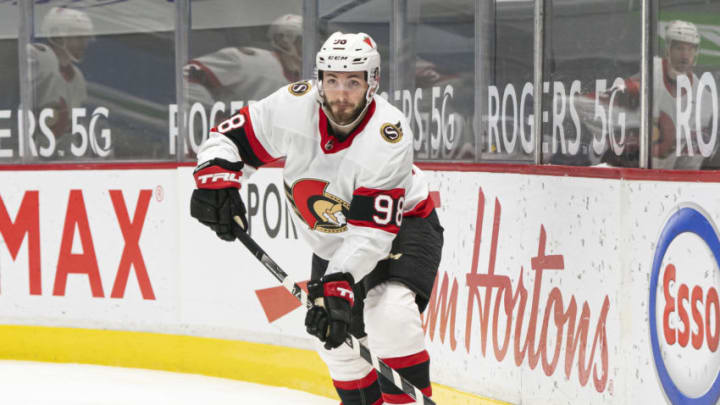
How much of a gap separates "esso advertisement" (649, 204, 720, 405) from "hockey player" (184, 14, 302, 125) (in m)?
2.89

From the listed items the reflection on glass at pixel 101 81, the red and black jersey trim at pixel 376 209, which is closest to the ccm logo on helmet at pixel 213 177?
the red and black jersey trim at pixel 376 209

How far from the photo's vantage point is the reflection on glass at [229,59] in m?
5.98

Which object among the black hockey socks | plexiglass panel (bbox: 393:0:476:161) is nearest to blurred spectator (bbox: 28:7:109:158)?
plexiglass panel (bbox: 393:0:476:161)

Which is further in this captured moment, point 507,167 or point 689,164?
point 507,167

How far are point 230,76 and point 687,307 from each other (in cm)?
339

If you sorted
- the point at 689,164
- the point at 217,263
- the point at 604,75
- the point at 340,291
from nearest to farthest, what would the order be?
the point at 340,291 < the point at 689,164 < the point at 604,75 < the point at 217,263

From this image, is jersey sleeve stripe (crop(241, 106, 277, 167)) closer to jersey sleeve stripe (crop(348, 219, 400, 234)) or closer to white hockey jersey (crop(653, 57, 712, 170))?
jersey sleeve stripe (crop(348, 219, 400, 234))

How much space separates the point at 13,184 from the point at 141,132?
0.66m

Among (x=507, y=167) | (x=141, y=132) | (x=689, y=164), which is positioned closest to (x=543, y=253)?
(x=507, y=167)

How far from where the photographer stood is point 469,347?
448 cm

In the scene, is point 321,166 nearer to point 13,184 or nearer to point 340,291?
point 340,291

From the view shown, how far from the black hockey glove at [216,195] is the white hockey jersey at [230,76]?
256 centimetres

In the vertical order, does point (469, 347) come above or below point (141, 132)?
below

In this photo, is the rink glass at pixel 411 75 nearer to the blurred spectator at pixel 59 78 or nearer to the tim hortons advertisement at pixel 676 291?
the blurred spectator at pixel 59 78
